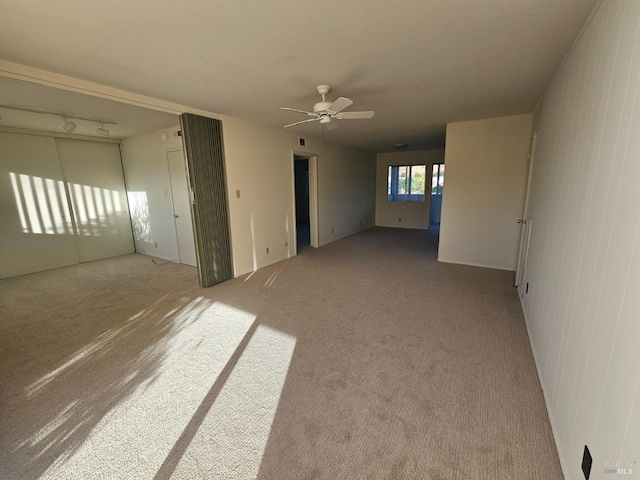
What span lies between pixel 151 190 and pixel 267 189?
2.42 metres

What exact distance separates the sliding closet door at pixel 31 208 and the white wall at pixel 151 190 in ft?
3.56

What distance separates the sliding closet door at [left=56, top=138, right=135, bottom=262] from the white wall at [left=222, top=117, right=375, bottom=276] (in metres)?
3.28

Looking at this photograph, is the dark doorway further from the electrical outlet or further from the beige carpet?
the electrical outlet

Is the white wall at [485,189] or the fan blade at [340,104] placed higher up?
the fan blade at [340,104]

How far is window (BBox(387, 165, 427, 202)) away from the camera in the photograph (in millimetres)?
8477

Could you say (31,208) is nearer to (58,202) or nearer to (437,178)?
(58,202)

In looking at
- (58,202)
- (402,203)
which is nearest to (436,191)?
(402,203)

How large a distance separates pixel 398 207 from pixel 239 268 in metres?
5.89

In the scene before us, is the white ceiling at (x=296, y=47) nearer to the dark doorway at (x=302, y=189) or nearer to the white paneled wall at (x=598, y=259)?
the white paneled wall at (x=598, y=259)

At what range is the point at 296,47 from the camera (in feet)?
6.80

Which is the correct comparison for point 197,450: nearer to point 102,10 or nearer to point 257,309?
point 257,309

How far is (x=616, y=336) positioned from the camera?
3.41 feet

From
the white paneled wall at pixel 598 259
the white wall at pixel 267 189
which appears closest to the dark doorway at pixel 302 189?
the white wall at pixel 267 189

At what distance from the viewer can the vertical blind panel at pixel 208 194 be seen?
12.1ft
